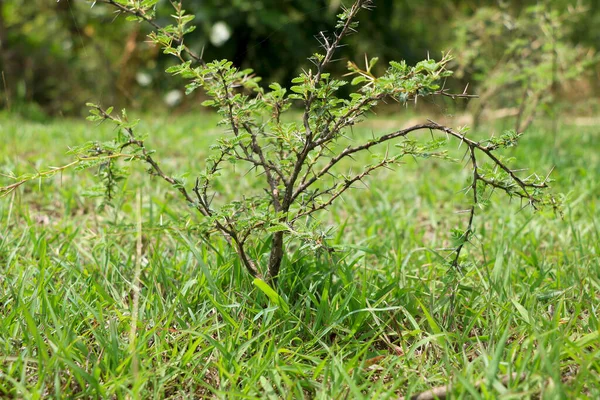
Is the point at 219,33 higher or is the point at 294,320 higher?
the point at 219,33

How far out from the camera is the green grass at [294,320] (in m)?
1.35

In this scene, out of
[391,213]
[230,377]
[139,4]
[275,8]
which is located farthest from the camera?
[275,8]

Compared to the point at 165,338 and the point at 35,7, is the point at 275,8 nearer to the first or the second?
the point at 35,7

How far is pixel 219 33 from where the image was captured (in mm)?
7688

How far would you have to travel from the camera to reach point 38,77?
9367 millimetres

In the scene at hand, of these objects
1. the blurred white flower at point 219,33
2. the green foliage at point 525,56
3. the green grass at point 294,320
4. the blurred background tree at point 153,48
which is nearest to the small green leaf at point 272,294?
the green grass at point 294,320

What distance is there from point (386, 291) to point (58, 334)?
0.95m

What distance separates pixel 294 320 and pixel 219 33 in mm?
6668

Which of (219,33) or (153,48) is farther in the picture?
(153,48)

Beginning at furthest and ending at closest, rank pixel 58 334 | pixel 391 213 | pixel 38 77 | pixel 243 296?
pixel 38 77, pixel 391 213, pixel 243 296, pixel 58 334

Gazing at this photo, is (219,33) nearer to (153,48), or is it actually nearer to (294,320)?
(153,48)

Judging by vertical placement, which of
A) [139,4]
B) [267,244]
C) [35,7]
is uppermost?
[35,7]

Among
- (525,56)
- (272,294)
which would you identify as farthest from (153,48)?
(272,294)

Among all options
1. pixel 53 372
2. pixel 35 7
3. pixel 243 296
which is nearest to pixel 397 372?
pixel 243 296
